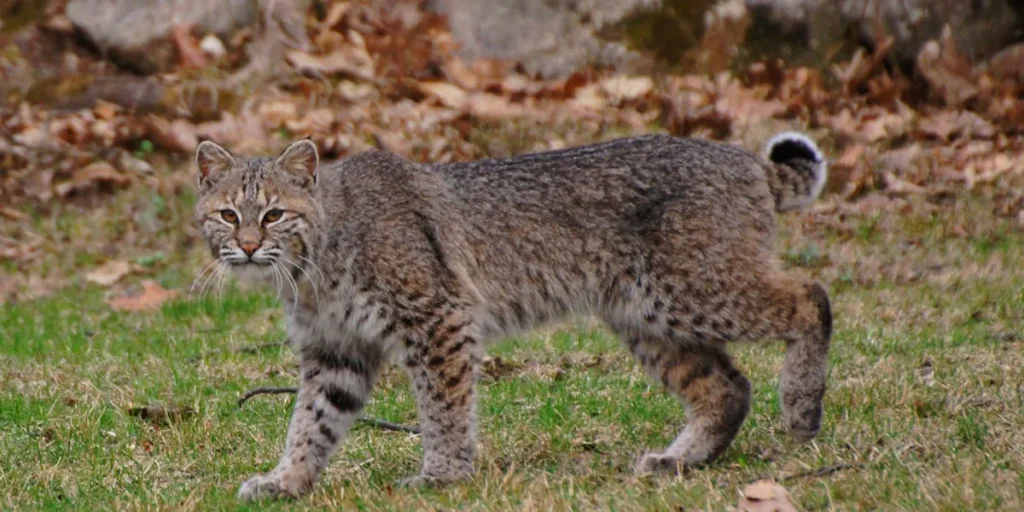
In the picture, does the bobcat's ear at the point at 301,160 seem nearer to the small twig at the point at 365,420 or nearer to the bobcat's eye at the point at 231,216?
the bobcat's eye at the point at 231,216

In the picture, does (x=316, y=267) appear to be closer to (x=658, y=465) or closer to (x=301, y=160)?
(x=301, y=160)

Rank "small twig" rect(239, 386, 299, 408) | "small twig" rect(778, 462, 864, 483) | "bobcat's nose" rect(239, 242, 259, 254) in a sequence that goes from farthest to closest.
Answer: "small twig" rect(239, 386, 299, 408)
"bobcat's nose" rect(239, 242, 259, 254)
"small twig" rect(778, 462, 864, 483)

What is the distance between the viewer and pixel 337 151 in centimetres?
1119

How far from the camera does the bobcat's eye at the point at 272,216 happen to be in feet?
18.0

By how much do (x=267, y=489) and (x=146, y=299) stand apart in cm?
435

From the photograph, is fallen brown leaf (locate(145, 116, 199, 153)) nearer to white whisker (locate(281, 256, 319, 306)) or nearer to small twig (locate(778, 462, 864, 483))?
white whisker (locate(281, 256, 319, 306))

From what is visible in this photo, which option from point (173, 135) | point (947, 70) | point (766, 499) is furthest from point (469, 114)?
point (766, 499)

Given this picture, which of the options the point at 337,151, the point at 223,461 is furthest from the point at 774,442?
the point at 337,151

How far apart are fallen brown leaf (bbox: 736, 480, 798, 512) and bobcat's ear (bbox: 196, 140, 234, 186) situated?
244 centimetres

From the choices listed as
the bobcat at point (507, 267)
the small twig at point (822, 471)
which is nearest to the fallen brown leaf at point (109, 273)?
the bobcat at point (507, 267)

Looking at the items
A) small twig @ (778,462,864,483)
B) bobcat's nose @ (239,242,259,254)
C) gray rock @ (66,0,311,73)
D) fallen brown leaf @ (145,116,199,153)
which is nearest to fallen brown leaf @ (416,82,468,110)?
gray rock @ (66,0,311,73)

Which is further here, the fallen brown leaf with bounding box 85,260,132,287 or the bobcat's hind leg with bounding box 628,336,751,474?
the fallen brown leaf with bounding box 85,260,132,287

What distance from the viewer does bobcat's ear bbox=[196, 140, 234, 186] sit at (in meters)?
5.66

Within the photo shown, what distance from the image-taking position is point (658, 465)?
5461 mm
